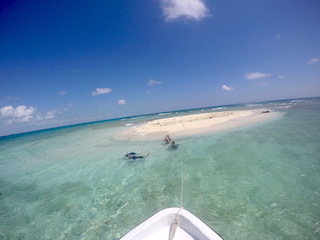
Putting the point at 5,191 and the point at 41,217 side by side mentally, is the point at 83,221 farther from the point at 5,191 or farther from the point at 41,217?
the point at 5,191

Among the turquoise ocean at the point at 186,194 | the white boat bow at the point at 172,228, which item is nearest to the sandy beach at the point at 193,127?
the turquoise ocean at the point at 186,194

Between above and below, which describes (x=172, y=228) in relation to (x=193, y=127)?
below

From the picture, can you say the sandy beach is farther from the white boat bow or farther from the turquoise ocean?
the white boat bow

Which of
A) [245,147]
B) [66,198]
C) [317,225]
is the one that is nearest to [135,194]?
[66,198]

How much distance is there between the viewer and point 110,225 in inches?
227

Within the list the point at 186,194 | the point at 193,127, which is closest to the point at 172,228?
the point at 186,194

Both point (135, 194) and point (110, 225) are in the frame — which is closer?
point (110, 225)

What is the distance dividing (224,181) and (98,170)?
8307 millimetres

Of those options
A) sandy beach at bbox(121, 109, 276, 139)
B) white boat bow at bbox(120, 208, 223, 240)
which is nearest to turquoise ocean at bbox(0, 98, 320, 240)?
white boat bow at bbox(120, 208, 223, 240)

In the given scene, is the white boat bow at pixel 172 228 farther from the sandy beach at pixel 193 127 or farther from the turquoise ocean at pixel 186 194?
the sandy beach at pixel 193 127

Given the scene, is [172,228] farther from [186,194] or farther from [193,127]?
[193,127]

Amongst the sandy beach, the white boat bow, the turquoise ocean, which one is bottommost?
the turquoise ocean

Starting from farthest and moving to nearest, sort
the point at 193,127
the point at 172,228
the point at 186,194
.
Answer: the point at 193,127, the point at 186,194, the point at 172,228

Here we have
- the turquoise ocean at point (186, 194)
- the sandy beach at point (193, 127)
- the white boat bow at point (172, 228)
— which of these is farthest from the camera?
the sandy beach at point (193, 127)
